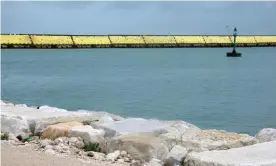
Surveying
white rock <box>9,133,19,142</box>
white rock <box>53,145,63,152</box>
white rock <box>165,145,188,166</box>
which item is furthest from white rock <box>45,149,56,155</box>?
white rock <box>165,145,188,166</box>

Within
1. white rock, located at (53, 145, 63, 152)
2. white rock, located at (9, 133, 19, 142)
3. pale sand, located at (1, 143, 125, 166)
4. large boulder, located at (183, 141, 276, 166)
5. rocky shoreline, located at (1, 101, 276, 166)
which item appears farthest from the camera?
white rock, located at (9, 133, 19, 142)

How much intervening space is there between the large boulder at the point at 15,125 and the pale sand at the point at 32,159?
134 centimetres

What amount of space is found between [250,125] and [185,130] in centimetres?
635

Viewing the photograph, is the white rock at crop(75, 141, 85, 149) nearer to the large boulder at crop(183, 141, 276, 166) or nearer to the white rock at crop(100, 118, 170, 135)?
the white rock at crop(100, 118, 170, 135)

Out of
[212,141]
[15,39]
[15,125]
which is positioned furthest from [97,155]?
[15,39]

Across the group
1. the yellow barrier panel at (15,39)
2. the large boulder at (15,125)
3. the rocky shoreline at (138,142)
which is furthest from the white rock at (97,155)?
the yellow barrier panel at (15,39)

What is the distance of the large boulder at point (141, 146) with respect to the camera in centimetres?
603

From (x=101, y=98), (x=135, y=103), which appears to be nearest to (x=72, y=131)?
(x=135, y=103)

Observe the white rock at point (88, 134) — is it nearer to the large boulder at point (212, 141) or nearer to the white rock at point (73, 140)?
the white rock at point (73, 140)

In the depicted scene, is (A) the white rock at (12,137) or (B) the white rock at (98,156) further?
(A) the white rock at (12,137)

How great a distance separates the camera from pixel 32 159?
216 inches

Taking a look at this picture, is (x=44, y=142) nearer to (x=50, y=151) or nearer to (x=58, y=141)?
(x=58, y=141)

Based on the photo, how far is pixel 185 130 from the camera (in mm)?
6977

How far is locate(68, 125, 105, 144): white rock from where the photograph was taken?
22.1 feet
